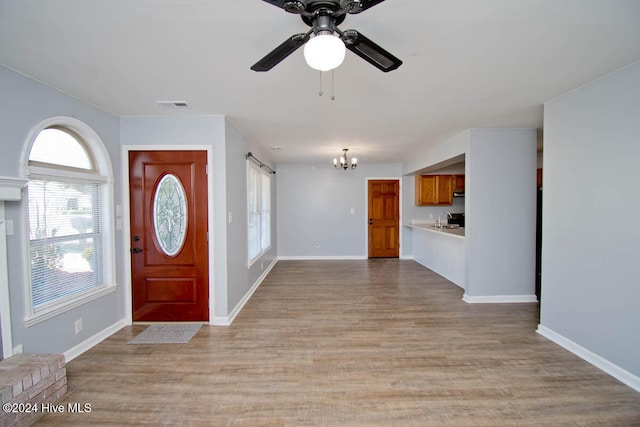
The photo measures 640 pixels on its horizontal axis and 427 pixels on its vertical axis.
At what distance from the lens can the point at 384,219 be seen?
726 centimetres

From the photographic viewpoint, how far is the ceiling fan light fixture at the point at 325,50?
3.84 ft

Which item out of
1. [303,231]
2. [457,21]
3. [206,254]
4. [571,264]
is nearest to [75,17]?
[457,21]

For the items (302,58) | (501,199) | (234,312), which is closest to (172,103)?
(302,58)

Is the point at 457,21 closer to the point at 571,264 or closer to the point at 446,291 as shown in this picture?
the point at 571,264

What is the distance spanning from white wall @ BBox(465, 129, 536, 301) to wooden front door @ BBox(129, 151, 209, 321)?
3.59 m

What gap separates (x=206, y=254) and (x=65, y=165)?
1.58 metres

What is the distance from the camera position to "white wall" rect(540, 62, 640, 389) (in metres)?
2.20

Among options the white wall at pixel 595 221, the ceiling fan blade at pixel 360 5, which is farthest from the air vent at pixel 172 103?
the white wall at pixel 595 221

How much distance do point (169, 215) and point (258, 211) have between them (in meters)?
1.99

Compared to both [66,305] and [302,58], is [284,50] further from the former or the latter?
[66,305]

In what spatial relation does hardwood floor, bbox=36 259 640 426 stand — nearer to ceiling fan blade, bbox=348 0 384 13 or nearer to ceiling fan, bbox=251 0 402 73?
ceiling fan, bbox=251 0 402 73

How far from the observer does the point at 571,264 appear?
2713 mm

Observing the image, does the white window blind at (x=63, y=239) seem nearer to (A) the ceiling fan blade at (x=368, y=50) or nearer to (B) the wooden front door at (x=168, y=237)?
(B) the wooden front door at (x=168, y=237)

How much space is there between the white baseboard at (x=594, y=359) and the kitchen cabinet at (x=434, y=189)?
381cm
